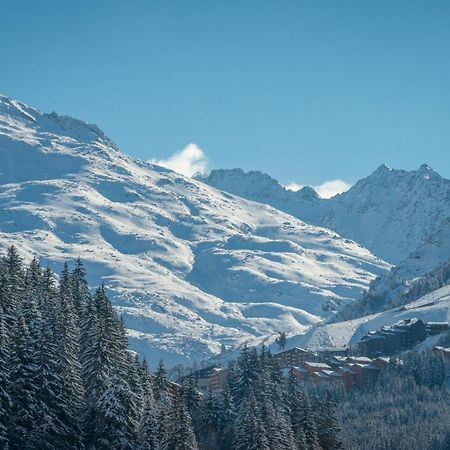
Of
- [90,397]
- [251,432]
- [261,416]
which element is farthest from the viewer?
[261,416]

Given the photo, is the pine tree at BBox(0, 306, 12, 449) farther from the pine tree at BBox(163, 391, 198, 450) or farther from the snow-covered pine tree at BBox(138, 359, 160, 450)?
the pine tree at BBox(163, 391, 198, 450)

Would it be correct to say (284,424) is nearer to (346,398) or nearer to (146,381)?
(146,381)

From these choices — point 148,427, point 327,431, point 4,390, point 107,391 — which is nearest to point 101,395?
point 107,391

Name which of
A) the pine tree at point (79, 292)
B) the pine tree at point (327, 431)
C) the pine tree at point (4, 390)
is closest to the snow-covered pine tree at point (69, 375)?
the pine tree at point (4, 390)

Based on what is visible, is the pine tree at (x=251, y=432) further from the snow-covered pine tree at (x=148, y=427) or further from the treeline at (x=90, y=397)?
the snow-covered pine tree at (x=148, y=427)

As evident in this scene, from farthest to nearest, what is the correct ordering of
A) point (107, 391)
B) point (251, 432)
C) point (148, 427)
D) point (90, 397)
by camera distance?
point (251, 432), point (148, 427), point (90, 397), point (107, 391)

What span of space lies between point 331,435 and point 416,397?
231ft

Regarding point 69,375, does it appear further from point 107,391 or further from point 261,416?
point 261,416

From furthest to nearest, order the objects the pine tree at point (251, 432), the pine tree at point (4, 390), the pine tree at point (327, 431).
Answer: the pine tree at point (327, 431) < the pine tree at point (251, 432) < the pine tree at point (4, 390)

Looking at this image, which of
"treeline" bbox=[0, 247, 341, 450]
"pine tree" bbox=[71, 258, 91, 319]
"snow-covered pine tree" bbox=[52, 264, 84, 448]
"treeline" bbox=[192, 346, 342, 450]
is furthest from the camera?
"pine tree" bbox=[71, 258, 91, 319]

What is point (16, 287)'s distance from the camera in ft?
299

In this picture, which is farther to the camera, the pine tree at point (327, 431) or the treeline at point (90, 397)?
the pine tree at point (327, 431)

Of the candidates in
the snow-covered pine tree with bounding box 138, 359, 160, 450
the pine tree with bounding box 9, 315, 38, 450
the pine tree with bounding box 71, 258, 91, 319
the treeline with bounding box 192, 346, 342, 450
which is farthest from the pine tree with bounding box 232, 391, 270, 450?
the pine tree with bounding box 9, 315, 38, 450

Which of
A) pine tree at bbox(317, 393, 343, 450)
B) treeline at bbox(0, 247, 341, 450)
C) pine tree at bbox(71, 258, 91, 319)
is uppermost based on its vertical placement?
pine tree at bbox(71, 258, 91, 319)
